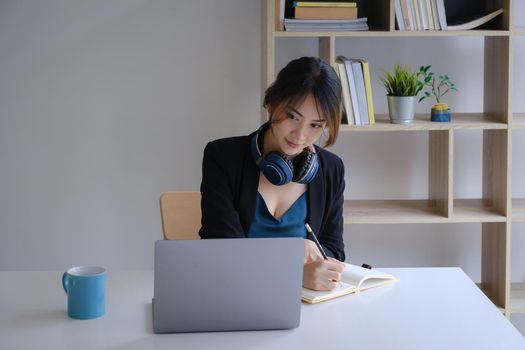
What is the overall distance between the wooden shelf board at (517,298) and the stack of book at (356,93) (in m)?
0.95

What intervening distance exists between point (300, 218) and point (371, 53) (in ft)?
4.47

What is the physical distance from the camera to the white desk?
168 cm

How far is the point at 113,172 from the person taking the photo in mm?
3520

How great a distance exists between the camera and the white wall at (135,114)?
3.42 m

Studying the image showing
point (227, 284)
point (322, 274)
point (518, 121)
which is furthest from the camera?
point (518, 121)

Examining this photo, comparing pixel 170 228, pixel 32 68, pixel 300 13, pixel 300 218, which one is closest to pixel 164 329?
pixel 300 218

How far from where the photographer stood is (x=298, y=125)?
2.18 meters

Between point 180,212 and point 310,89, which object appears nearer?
point 310,89

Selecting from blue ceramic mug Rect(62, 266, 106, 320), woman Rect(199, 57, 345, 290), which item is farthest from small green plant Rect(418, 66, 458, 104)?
blue ceramic mug Rect(62, 266, 106, 320)

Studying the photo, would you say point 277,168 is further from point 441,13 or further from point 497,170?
point 497,170

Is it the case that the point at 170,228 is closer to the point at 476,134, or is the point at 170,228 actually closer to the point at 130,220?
the point at 130,220

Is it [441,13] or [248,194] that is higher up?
[441,13]

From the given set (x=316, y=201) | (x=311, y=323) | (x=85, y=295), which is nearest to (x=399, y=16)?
(x=316, y=201)

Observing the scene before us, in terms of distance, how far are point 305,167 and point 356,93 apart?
100cm
